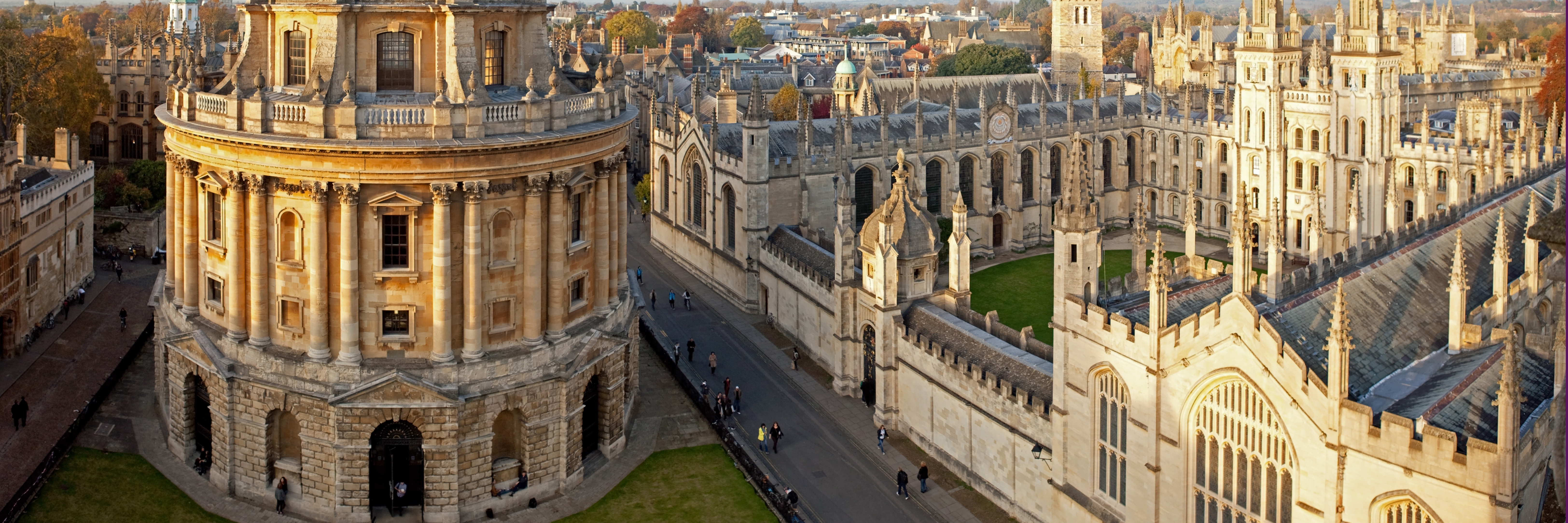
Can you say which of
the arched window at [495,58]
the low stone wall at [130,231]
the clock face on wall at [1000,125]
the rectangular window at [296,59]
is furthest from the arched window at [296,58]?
the clock face on wall at [1000,125]

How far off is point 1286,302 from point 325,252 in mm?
26883

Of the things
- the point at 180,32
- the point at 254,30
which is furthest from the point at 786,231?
the point at 180,32

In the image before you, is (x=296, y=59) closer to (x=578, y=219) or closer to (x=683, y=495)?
(x=578, y=219)

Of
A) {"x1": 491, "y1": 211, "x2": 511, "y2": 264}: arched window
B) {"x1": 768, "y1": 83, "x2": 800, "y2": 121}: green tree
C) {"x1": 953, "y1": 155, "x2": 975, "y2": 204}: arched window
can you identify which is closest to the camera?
→ {"x1": 491, "y1": 211, "x2": 511, "y2": 264}: arched window

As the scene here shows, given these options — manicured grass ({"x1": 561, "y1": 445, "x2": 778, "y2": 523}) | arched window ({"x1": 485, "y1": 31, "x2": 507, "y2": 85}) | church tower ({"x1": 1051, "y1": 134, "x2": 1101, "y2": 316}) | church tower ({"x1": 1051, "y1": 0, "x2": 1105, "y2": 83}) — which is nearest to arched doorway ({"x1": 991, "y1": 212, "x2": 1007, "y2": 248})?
manicured grass ({"x1": 561, "y1": 445, "x2": 778, "y2": 523})

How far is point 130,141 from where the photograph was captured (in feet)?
322

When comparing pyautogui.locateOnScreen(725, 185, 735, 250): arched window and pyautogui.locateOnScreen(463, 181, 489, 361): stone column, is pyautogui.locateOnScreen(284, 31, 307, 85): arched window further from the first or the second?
pyautogui.locateOnScreen(725, 185, 735, 250): arched window

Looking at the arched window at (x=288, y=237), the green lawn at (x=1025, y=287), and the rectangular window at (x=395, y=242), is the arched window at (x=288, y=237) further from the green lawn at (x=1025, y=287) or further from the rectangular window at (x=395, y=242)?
the green lawn at (x=1025, y=287)

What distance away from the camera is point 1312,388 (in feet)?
101

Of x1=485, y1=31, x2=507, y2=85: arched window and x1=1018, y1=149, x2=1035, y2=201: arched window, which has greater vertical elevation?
x1=485, y1=31, x2=507, y2=85: arched window

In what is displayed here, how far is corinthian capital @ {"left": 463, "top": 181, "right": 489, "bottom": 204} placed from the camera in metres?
40.7

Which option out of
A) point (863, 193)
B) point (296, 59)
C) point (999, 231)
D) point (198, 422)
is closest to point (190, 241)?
point (198, 422)

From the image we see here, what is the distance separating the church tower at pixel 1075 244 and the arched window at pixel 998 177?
4298 cm

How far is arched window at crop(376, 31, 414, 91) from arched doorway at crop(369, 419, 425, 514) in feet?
33.4
